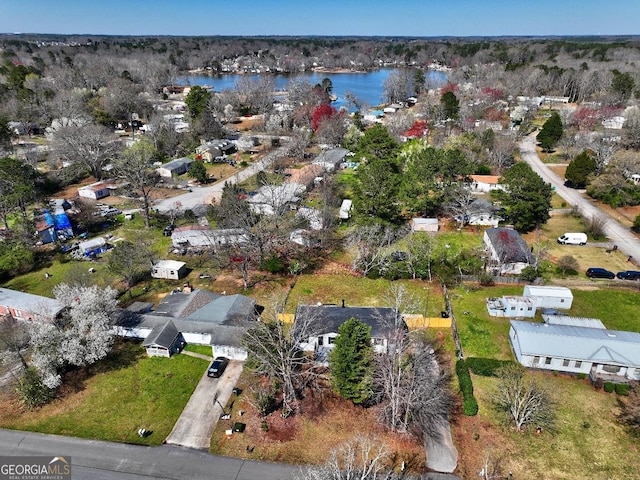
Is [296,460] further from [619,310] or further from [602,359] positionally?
[619,310]

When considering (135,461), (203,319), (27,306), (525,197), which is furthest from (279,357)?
(525,197)

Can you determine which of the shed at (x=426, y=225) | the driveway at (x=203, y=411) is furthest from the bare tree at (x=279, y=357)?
the shed at (x=426, y=225)

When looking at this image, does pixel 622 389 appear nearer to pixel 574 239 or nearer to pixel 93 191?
pixel 574 239

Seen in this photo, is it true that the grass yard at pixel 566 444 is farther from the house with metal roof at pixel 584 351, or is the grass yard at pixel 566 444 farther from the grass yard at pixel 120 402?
the grass yard at pixel 120 402

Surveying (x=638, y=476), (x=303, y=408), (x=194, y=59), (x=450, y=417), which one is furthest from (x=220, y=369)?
(x=194, y=59)

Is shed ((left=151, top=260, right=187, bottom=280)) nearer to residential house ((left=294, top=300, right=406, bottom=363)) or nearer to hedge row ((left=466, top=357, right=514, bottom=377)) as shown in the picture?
residential house ((left=294, top=300, right=406, bottom=363))

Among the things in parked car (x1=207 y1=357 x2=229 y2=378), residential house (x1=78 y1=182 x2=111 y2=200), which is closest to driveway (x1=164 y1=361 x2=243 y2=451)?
parked car (x1=207 y1=357 x2=229 y2=378)
